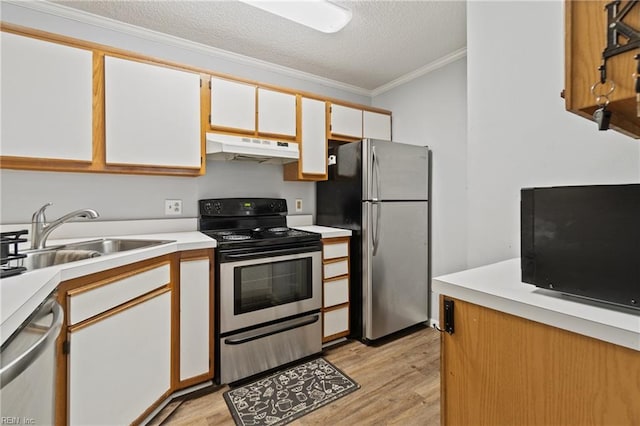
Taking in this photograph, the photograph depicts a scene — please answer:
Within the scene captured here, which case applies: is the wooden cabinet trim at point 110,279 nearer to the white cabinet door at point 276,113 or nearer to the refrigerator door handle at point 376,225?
the white cabinet door at point 276,113

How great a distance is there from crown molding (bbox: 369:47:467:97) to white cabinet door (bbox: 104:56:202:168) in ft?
6.49

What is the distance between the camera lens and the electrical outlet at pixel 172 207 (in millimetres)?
2314

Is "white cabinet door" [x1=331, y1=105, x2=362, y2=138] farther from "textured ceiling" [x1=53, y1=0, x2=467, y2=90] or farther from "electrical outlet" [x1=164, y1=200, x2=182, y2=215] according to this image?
"electrical outlet" [x1=164, y1=200, x2=182, y2=215]

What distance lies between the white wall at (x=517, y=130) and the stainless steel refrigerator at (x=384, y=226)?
3.09 ft

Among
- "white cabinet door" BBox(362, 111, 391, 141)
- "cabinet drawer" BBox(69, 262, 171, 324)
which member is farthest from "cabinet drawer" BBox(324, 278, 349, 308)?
"white cabinet door" BBox(362, 111, 391, 141)

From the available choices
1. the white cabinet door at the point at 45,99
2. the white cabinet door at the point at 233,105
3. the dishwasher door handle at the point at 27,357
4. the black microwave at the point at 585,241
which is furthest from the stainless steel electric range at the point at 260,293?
the black microwave at the point at 585,241

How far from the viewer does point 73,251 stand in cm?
163

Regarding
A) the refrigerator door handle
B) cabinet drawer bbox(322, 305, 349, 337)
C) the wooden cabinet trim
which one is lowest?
cabinet drawer bbox(322, 305, 349, 337)

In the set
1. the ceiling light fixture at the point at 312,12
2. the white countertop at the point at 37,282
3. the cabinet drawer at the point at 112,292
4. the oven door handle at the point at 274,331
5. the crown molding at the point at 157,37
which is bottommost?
the oven door handle at the point at 274,331

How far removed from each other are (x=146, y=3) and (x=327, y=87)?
1705 mm

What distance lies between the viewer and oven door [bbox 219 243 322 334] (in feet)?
6.32

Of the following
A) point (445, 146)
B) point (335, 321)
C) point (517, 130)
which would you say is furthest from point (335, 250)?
point (517, 130)

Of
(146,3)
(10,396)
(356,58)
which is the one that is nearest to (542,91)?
(356,58)

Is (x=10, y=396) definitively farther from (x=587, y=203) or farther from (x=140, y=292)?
(x=587, y=203)
